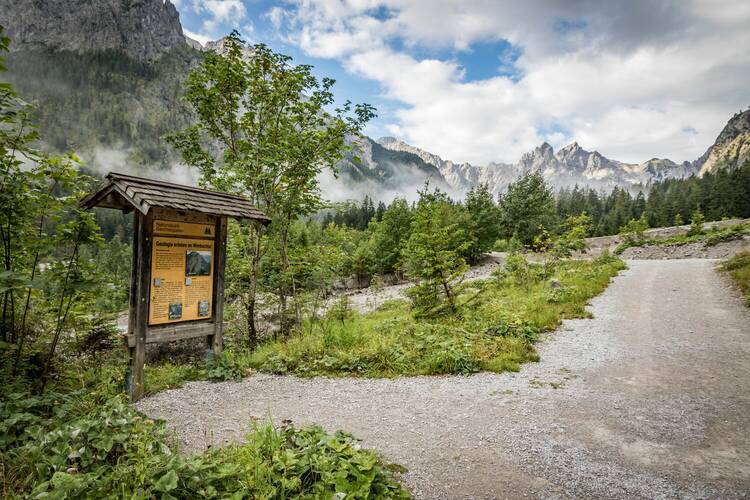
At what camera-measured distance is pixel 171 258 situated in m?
6.82

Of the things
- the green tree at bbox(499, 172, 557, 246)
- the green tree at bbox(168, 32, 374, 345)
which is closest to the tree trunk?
the green tree at bbox(168, 32, 374, 345)

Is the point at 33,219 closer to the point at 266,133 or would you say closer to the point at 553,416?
the point at 266,133

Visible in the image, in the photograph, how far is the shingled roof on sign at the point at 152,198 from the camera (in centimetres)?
591

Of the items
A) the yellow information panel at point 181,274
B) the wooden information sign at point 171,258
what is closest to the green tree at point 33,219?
the wooden information sign at point 171,258

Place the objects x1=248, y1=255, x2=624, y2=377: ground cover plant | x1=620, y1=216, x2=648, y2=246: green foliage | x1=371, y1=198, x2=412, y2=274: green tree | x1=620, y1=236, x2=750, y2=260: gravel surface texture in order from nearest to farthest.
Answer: x1=248, y1=255, x2=624, y2=377: ground cover plant
x1=620, y1=236, x2=750, y2=260: gravel surface texture
x1=620, y1=216, x2=648, y2=246: green foliage
x1=371, y1=198, x2=412, y2=274: green tree

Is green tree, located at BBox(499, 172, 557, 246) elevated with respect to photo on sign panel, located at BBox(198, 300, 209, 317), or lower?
elevated

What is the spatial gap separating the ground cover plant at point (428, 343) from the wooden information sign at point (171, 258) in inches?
62.4

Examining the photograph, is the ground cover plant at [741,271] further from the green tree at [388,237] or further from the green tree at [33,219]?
the green tree at [388,237]

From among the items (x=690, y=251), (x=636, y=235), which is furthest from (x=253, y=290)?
(x=636, y=235)

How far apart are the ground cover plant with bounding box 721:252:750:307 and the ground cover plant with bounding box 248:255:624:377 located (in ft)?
17.6

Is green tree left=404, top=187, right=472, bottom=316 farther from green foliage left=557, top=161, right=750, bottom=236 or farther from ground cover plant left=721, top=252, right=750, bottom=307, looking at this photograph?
green foliage left=557, top=161, right=750, bottom=236

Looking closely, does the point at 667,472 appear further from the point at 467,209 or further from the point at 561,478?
the point at 467,209

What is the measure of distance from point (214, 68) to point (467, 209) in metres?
34.9

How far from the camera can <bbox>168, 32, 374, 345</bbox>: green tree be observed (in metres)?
9.20
